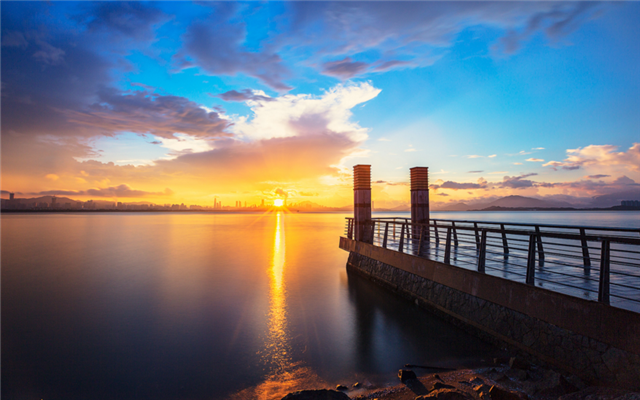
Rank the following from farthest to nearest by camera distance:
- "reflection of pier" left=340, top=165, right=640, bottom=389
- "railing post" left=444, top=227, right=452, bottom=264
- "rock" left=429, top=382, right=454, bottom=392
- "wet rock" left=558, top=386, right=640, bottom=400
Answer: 1. "railing post" left=444, top=227, right=452, bottom=264
2. "rock" left=429, top=382, right=454, bottom=392
3. "reflection of pier" left=340, top=165, right=640, bottom=389
4. "wet rock" left=558, top=386, right=640, bottom=400

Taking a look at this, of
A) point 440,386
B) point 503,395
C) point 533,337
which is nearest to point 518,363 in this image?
point 533,337

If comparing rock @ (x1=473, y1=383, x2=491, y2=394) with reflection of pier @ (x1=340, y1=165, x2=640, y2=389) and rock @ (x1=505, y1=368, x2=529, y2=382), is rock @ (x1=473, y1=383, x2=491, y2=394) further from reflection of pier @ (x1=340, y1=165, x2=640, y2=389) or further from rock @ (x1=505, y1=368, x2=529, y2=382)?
reflection of pier @ (x1=340, y1=165, x2=640, y2=389)

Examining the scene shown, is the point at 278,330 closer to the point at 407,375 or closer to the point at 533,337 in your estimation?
the point at 407,375

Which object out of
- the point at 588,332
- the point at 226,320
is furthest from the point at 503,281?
the point at 226,320

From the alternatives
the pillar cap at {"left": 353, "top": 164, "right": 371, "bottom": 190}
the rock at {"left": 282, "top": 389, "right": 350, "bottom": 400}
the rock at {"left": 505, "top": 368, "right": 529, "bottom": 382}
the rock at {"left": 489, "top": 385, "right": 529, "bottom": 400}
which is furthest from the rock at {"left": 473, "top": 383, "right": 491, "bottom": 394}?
the pillar cap at {"left": 353, "top": 164, "right": 371, "bottom": 190}

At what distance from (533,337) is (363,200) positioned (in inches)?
450

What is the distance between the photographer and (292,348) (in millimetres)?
9336

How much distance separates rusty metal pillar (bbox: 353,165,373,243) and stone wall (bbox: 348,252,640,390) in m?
5.74

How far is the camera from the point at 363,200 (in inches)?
692

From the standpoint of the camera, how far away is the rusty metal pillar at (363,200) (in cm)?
1745

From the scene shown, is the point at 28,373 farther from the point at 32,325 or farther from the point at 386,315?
the point at 386,315

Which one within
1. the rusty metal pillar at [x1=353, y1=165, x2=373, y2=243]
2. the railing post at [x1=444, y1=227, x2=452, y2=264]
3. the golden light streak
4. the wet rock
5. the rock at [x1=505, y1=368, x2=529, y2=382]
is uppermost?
the rusty metal pillar at [x1=353, y1=165, x2=373, y2=243]

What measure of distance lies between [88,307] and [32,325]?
7.86 ft

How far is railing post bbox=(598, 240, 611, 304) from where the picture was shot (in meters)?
5.41
